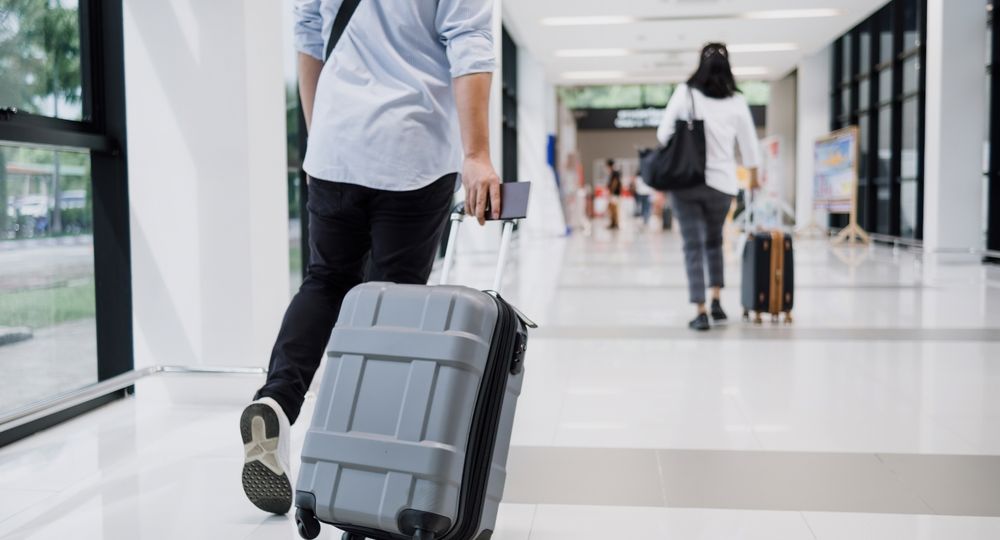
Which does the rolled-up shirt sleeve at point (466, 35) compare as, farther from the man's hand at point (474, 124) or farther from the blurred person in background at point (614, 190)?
the blurred person in background at point (614, 190)

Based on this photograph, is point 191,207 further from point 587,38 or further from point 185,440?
point 587,38

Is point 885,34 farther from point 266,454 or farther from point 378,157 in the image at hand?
point 266,454

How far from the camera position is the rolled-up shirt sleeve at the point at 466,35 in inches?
72.8

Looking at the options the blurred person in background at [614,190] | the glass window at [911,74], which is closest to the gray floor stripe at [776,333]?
the glass window at [911,74]

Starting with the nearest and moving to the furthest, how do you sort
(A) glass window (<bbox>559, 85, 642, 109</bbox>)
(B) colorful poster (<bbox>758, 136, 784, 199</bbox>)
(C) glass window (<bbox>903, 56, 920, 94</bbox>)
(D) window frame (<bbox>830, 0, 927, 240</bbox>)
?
(D) window frame (<bbox>830, 0, 927, 240</bbox>), (C) glass window (<bbox>903, 56, 920, 94</bbox>), (B) colorful poster (<bbox>758, 136, 784, 199</bbox>), (A) glass window (<bbox>559, 85, 642, 109</bbox>)

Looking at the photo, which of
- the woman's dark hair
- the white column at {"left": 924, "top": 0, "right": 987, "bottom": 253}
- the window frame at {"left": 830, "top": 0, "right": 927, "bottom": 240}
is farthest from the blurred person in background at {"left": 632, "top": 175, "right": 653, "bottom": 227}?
the woman's dark hair

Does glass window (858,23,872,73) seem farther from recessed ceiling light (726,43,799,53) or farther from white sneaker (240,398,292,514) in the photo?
white sneaker (240,398,292,514)

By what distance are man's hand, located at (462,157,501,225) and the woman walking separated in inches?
141

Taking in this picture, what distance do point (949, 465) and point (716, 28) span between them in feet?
44.9

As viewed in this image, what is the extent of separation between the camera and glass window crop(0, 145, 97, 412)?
2840 millimetres

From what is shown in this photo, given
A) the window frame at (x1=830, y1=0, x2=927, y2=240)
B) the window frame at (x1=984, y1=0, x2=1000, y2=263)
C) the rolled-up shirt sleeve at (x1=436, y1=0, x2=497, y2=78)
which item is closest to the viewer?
the rolled-up shirt sleeve at (x1=436, y1=0, x2=497, y2=78)

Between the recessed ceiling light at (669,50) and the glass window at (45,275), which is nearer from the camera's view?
the glass window at (45,275)

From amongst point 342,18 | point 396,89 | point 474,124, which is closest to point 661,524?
point 474,124

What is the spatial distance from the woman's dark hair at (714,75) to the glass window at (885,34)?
395 inches
